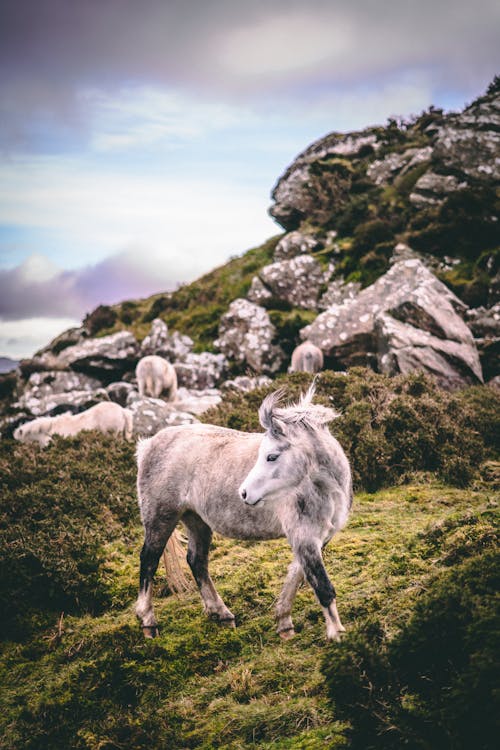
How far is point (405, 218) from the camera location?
27.7 m

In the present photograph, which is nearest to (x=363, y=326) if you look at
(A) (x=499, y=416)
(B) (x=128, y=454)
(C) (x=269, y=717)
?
(A) (x=499, y=416)

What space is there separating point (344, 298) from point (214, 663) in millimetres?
21573

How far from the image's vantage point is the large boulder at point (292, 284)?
27219mm

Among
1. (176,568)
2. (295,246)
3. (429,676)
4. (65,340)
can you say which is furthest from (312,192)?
(429,676)

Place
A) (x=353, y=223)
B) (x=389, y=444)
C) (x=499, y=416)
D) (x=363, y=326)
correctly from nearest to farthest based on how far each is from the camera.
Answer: (x=389, y=444)
(x=499, y=416)
(x=363, y=326)
(x=353, y=223)

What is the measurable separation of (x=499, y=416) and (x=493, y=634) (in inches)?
326

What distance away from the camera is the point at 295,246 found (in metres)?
31.4

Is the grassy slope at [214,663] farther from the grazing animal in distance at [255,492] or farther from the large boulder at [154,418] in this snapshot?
the large boulder at [154,418]

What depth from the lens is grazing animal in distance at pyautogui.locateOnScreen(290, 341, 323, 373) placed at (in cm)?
1944

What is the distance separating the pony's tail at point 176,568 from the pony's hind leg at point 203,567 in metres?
0.57

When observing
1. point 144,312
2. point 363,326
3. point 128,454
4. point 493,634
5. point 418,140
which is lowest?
point 493,634

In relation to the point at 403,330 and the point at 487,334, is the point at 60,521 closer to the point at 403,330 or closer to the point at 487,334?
the point at 403,330

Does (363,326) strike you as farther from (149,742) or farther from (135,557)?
(149,742)

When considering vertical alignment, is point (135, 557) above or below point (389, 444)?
below
